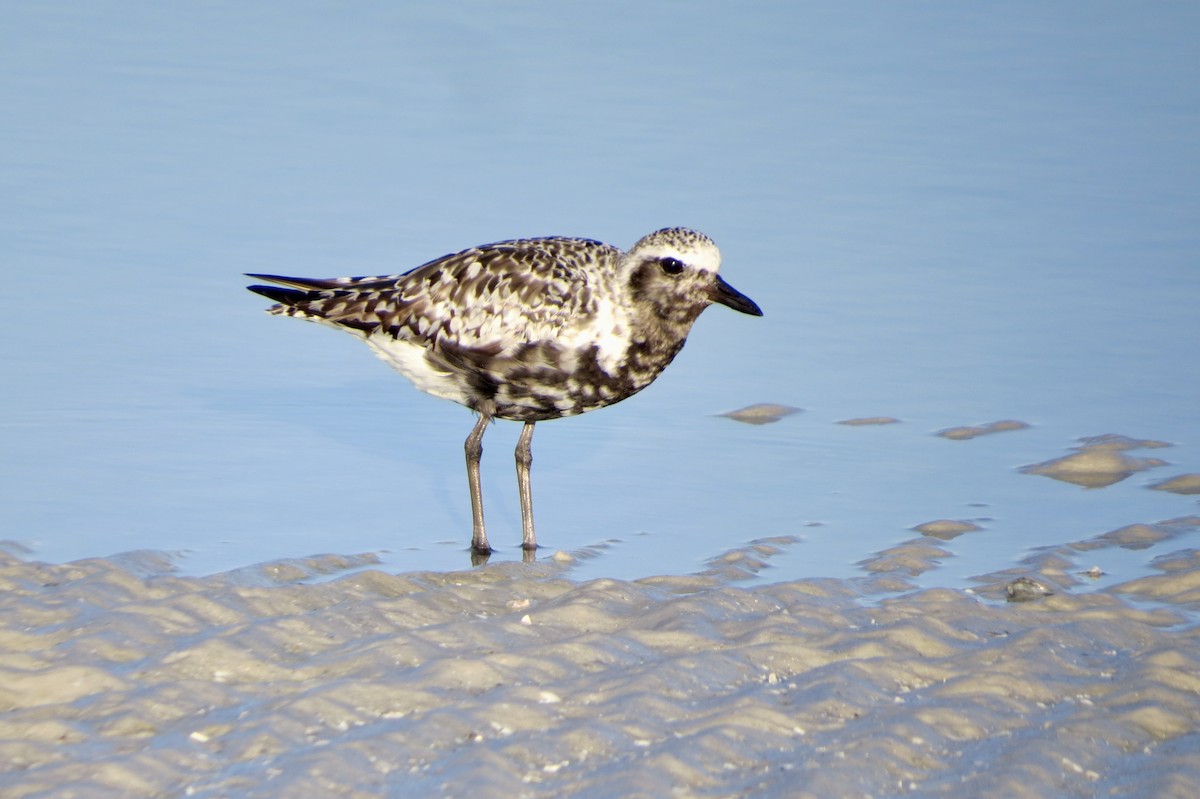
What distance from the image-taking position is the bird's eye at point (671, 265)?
938 centimetres

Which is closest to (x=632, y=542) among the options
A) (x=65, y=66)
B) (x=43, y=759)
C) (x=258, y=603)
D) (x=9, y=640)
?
(x=258, y=603)

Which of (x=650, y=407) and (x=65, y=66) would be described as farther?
(x=65, y=66)

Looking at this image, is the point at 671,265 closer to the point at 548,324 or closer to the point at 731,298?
the point at 731,298

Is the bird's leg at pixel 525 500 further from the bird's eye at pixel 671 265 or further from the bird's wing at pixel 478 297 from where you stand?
the bird's eye at pixel 671 265

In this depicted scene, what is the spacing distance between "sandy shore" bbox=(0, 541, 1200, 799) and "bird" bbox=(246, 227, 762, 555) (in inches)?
58.7

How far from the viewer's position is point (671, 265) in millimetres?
9398

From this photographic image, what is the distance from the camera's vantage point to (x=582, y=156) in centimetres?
1642

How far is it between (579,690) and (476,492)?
3230 mm

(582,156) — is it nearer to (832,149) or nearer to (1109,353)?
(832,149)

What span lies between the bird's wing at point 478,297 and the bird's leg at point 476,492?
53 centimetres

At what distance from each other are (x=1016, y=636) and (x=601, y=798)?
8.67 ft

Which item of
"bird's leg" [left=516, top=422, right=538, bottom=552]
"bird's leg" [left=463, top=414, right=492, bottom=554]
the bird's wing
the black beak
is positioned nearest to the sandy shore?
"bird's leg" [left=463, top=414, right=492, bottom=554]

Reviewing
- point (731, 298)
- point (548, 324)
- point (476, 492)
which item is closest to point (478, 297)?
point (548, 324)

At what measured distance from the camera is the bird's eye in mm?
9375
